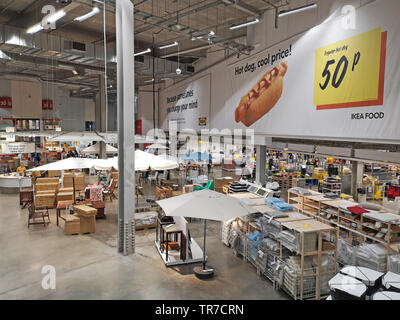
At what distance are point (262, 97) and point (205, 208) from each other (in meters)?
6.58

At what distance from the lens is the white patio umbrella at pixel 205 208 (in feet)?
18.7

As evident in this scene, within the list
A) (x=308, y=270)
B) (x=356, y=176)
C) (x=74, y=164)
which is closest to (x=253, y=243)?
(x=308, y=270)

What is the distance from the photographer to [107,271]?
6633 millimetres

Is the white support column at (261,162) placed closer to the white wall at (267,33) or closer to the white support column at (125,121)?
the white wall at (267,33)

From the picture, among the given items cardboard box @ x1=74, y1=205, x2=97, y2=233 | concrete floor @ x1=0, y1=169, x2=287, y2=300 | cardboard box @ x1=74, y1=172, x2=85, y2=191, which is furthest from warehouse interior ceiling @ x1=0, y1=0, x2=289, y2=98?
concrete floor @ x1=0, y1=169, x2=287, y2=300

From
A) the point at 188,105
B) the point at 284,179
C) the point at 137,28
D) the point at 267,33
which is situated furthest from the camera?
the point at 188,105

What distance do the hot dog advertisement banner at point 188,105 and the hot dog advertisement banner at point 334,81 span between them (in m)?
4.28

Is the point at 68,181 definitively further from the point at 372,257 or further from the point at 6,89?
the point at 372,257

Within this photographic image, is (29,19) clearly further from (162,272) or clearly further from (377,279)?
(377,279)

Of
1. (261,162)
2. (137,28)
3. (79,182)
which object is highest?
(137,28)

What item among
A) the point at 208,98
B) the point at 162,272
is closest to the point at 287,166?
the point at 208,98

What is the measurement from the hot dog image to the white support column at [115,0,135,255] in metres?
5.13

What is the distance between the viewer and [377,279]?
3.35 meters
